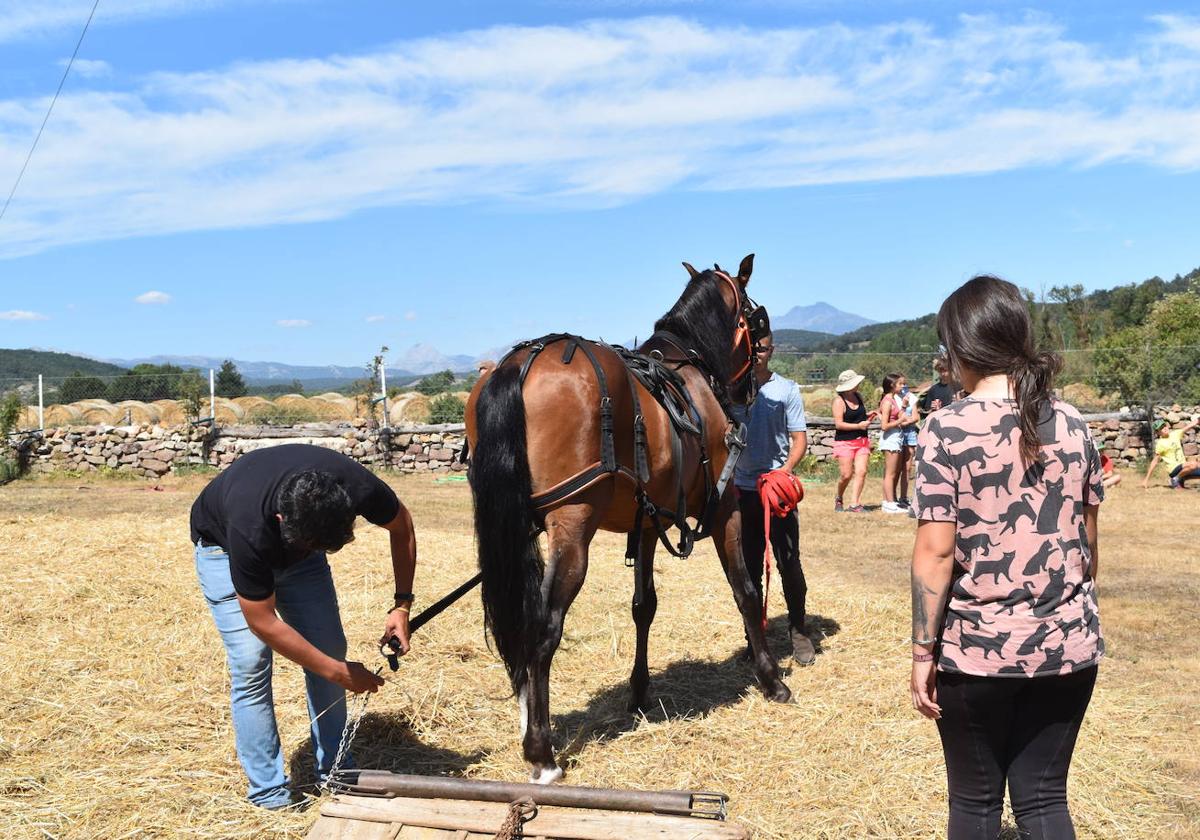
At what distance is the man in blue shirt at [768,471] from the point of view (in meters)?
5.60

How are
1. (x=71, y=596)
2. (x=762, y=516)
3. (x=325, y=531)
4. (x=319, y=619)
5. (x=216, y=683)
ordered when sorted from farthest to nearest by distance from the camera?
(x=71, y=596) < (x=762, y=516) < (x=216, y=683) < (x=319, y=619) < (x=325, y=531)

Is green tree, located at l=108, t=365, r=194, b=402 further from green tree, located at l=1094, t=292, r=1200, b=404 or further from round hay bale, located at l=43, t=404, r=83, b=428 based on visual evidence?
green tree, located at l=1094, t=292, r=1200, b=404

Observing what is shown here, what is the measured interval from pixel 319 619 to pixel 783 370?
1873cm

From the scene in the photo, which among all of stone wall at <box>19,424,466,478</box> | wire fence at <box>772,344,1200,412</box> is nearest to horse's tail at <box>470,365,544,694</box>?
wire fence at <box>772,344,1200,412</box>

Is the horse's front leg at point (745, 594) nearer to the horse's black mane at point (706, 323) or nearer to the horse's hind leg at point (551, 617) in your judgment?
the horse's black mane at point (706, 323)

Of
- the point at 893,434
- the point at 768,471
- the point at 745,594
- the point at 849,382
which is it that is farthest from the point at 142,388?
the point at 745,594

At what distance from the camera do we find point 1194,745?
14.0ft

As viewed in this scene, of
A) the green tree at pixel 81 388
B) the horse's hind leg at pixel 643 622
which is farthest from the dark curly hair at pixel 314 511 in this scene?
the green tree at pixel 81 388

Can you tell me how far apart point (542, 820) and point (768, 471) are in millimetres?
3187

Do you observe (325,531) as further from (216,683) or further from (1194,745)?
(1194,745)

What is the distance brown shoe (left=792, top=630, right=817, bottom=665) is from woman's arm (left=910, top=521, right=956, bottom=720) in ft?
10.2

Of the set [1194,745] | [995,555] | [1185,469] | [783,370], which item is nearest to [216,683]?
[995,555]

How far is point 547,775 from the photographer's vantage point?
3.82 m

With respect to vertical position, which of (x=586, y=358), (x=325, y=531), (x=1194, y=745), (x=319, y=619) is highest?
(x=586, y=358)
